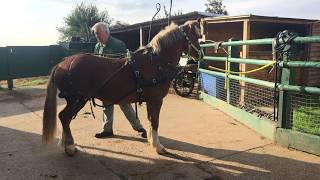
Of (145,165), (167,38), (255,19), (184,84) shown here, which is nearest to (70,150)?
(145,165)

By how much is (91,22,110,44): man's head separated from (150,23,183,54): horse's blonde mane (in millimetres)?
1011

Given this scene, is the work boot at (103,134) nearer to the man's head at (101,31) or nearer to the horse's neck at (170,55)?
the man's head at (101,31)

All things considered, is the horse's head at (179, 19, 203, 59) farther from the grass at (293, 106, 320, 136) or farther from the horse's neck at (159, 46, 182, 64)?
the grass at (293, 106, 320, 136)

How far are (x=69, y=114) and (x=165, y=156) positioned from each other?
1402 millimetres

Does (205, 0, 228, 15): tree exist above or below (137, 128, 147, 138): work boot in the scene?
above

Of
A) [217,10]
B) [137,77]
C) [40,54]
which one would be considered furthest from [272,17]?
[217,10]

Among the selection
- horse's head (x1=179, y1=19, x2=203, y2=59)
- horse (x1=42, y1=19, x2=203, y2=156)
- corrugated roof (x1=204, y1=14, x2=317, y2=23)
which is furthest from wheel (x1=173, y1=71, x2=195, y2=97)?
horse (x1=42, y1=19, x2=203, y2=156)

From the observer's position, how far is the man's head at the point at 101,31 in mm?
5410

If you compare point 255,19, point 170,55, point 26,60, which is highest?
point 255,19

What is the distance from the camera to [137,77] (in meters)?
4.66

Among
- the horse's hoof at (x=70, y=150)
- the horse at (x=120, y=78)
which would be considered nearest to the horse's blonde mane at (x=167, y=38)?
the horse at (x=120, y=78)

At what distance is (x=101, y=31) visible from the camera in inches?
214

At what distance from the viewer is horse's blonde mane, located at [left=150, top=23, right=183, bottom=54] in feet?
15.7

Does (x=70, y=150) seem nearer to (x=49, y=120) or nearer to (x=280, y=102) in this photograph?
(x=49, y=120)
